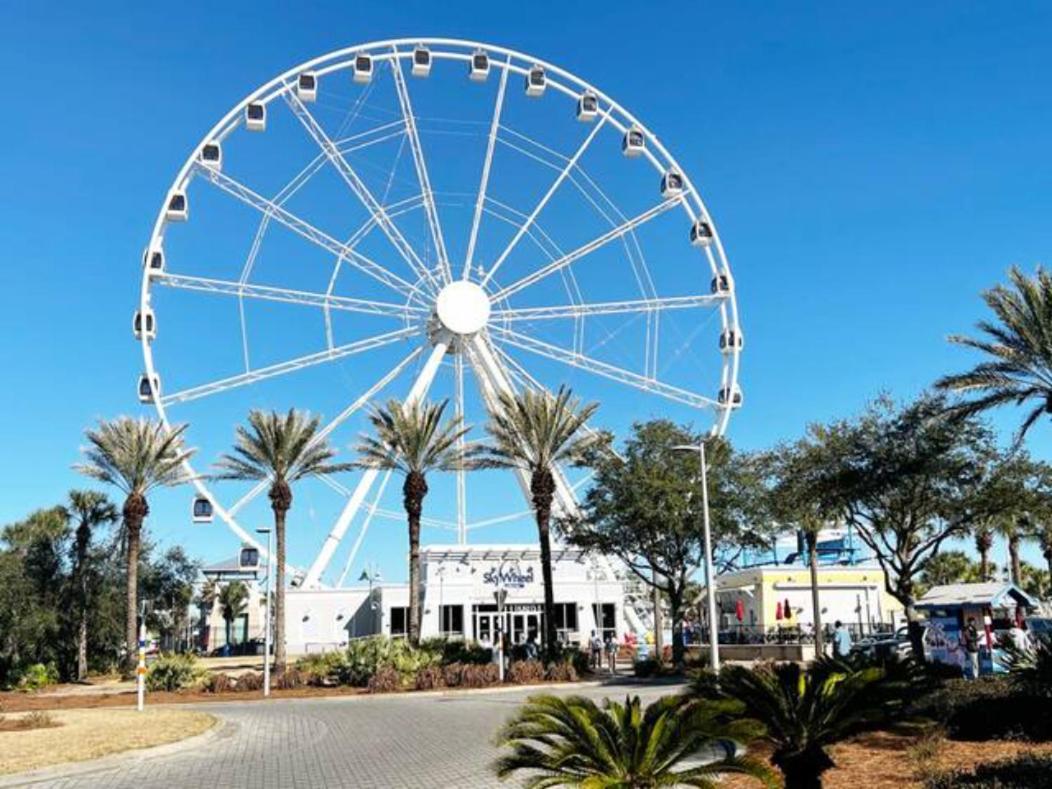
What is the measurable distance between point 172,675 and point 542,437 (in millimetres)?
14442

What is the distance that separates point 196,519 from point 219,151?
1324 cm

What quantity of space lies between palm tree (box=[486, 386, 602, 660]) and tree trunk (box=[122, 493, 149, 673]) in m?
15.1

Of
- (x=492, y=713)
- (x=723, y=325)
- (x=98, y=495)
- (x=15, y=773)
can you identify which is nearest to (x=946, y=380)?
(x=492, y=713)

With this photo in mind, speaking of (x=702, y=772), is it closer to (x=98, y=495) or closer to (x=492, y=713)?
(x=492, y=713)

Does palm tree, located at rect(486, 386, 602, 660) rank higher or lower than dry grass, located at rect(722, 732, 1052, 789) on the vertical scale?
higher

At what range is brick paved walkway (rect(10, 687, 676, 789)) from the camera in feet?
42.7

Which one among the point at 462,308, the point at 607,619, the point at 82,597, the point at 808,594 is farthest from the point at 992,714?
the point at 808,594

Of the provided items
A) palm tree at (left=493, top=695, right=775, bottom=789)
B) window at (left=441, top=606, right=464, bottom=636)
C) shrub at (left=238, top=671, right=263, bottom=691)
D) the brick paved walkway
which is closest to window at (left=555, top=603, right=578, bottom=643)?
window at (left=441, top=606, right=464, bottom=636)

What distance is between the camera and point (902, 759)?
1170cm

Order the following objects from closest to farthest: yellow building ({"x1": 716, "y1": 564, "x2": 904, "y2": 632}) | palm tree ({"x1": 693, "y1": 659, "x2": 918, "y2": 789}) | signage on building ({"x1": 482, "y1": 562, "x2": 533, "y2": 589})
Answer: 1. palm tree ({"x1": 693, "y1": 659, "x2": 918, "y2": 789})
2. signage on building ({"x1": 482, "y1": 562, "x2": 533, "y2": 589})
3. yellow building ({"x1": 716, "y1": 564, "x2": 904, "y2": 632})

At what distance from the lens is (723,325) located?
132 feet

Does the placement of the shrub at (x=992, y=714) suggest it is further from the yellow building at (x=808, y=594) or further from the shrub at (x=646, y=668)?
the yellow building at (x=808, y=594)

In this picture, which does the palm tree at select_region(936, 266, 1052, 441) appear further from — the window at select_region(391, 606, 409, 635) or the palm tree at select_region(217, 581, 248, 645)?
the palm tree at select_region(217, 581, 248, 645)

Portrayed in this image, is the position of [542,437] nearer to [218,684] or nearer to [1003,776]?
[218,684]
